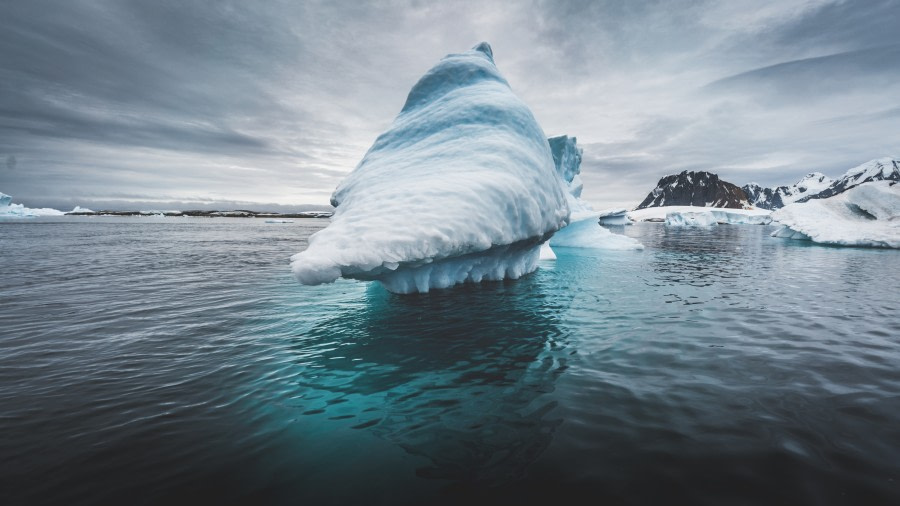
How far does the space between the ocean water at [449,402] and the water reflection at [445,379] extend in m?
0.04

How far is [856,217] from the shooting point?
35.1 metres

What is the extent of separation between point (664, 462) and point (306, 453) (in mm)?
4102

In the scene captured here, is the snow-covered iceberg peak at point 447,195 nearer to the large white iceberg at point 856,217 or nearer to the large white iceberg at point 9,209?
the large white iceberg at point 856,217

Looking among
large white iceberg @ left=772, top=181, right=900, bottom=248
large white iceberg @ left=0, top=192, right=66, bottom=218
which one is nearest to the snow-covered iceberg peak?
large white iceberg @ left=772, top=181, right=900, bottom=248

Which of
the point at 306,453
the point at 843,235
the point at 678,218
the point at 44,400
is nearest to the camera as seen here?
the point at 306,453

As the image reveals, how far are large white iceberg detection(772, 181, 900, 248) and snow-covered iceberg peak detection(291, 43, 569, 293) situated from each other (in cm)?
3294

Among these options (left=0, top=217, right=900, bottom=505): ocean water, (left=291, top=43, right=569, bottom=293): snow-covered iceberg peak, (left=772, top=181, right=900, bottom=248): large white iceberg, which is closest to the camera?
(left=0, top=217, right=900, bottom=505): ocean water

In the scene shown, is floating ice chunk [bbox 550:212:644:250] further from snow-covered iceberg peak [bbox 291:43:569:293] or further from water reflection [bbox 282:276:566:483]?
water reflection [bbox 282:276:566:483]

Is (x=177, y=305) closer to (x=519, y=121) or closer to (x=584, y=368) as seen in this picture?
(x=584, y=368)

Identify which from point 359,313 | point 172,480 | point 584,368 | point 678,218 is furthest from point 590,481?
point 678,218

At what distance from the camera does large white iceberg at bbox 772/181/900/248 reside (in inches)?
1227

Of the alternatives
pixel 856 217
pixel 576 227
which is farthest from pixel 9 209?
pixel 856 217

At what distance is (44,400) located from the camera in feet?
18.3

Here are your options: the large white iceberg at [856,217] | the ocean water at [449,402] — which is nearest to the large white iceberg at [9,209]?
the ocean water at [449,402]
